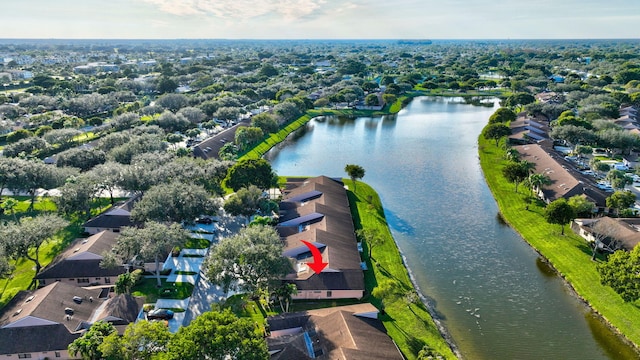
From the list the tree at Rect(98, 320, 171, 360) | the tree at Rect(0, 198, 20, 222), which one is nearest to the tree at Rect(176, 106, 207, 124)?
the tree at Rect(0, 198, 20, 222)

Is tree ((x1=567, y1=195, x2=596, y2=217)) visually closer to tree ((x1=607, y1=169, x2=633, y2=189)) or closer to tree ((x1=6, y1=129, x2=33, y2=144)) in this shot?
tree ((x1=607, y1=169, x2=633, y2=189))

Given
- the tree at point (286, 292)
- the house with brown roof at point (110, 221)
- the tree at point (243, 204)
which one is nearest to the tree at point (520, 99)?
the tree at point (243, 204)

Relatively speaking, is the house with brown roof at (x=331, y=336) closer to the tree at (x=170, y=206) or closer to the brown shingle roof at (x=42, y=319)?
the brown shingle roof at (x=42, y=319)

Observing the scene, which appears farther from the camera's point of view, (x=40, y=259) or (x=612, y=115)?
(x=612, y=115)

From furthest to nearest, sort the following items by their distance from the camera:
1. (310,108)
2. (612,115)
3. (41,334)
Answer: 1. (310,108)
2. (612,115)
3. (41,334)

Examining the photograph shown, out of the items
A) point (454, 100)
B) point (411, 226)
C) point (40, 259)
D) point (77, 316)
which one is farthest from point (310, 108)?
point (77, 316)

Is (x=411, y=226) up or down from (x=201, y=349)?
down

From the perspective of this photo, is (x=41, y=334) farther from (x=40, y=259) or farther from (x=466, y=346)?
(x=466, y=346)
